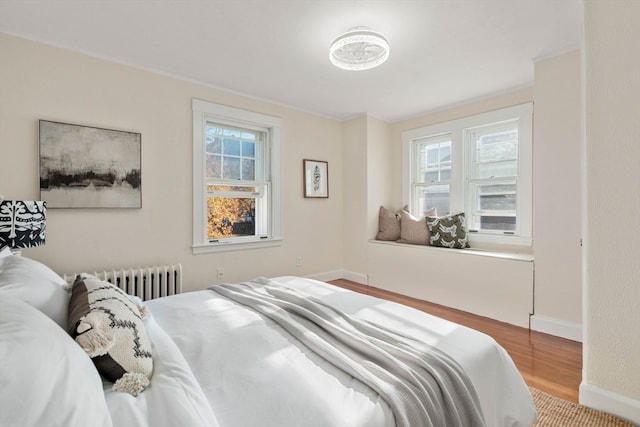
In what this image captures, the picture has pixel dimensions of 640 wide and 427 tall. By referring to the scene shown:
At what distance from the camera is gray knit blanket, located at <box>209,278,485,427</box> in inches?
39.8

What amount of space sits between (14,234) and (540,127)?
4002mm

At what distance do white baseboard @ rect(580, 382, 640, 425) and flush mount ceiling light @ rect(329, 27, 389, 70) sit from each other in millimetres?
2536

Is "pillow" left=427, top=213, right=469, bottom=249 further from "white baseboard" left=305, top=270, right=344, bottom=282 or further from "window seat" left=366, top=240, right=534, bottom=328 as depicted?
"white baseboard" left=305, top=270, right=344, bottom=282

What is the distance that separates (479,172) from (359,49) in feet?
7.76

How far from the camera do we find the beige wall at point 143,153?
2.40m

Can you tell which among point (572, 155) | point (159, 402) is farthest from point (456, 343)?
point (572, 155)

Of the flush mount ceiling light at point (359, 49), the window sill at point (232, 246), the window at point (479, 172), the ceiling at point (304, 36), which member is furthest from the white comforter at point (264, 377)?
the window at point (479, 172)

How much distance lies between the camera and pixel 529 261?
2.96 m

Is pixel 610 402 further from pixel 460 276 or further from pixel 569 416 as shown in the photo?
pixel 460 276

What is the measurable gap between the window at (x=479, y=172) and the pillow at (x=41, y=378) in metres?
3.90

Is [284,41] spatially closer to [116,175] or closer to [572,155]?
[116,175]

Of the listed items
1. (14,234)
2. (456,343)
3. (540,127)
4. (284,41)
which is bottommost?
(456,343)

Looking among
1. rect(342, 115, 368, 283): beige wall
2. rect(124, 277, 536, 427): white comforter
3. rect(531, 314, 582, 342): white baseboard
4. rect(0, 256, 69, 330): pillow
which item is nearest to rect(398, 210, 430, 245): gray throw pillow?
rect(342, 115, 368, 283): beige wall

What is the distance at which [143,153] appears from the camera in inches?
116
